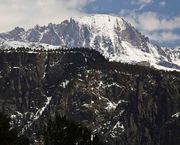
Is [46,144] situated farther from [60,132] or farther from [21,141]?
[21,141]

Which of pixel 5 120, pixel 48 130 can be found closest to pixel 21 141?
pixel 48 130

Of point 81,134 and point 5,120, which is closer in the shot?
point 5,120

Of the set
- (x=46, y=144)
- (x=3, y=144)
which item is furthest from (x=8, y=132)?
(x=46, y=144)

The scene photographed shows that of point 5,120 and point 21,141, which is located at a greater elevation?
point 5,120

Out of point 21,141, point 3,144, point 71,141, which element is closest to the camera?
point 3,144

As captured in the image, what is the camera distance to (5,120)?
136875 mm

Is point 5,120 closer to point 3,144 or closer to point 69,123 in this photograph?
point 3,144

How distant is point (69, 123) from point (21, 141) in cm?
1880

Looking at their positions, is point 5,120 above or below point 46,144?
above

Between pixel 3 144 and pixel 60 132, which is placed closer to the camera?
pixel 3 144

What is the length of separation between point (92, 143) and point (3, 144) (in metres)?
39.0

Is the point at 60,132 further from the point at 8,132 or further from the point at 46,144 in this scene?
the point at 8,132

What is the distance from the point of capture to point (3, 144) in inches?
5089

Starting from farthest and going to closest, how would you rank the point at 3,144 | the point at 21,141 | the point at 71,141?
the point at 21,141 → the point at 71,141 → the point at 3,144
